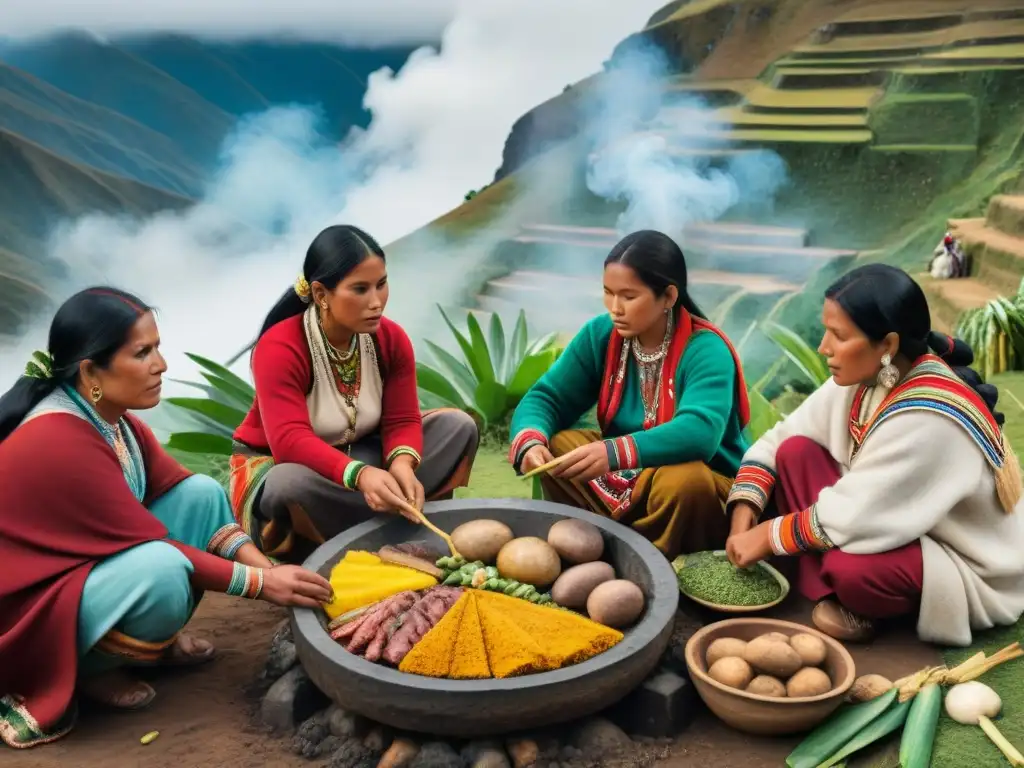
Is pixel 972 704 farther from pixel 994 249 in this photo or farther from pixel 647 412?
pixel 994 249

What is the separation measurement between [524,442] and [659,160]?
4026 mm

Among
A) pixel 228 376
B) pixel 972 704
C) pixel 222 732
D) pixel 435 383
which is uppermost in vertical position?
pixel 228 376

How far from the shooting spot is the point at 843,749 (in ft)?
8.64

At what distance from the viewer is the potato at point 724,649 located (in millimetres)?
2844

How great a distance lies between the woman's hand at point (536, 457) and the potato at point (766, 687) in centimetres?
108

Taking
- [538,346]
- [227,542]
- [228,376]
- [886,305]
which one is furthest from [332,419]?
[538,346]

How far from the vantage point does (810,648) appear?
280 cm

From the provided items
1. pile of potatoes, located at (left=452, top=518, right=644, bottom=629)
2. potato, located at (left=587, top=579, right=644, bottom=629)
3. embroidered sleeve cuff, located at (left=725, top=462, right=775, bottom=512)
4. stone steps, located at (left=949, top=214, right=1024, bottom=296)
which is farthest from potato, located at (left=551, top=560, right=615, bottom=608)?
stone steps, located at (left=949, top=214, right=1024, bottom=296)

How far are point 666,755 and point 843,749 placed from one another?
1.52 ft

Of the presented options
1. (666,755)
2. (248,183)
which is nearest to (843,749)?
(666,755)

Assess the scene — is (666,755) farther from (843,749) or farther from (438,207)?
(438,207)

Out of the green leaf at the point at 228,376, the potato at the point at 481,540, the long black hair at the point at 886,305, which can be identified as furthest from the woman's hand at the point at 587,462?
the green leaf at the point at 228,376

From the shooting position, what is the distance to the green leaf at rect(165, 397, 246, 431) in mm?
4625

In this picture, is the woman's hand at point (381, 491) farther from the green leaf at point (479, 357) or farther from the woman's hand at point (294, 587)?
the green leaf at point (479, 357)
